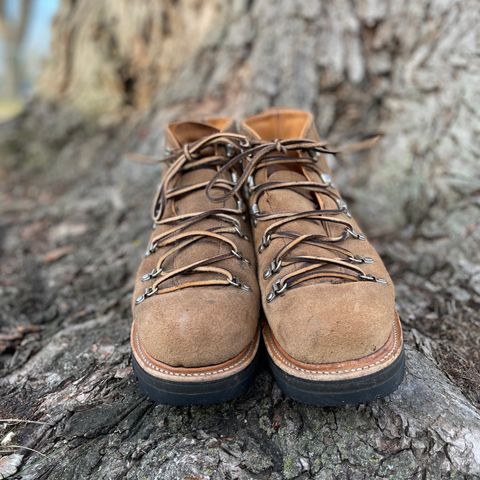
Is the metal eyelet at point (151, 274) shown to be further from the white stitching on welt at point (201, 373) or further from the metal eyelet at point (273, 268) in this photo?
the metal eyelet at point (273, 268)

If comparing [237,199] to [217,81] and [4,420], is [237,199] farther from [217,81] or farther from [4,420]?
[217,81]

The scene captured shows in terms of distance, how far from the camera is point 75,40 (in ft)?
14.2

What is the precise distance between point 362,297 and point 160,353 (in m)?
0.58

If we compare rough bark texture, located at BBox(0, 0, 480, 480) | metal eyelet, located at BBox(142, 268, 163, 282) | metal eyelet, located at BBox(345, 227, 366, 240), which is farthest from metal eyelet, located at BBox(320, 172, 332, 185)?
metal eyelet, located at BBox(142, 268, 163, 282)

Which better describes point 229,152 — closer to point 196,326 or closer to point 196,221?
point 196,221

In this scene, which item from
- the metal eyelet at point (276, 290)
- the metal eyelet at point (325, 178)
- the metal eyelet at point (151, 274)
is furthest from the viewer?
the metal eyelet at point (325, 178)

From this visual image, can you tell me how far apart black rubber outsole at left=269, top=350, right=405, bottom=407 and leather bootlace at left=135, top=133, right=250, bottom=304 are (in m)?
0.35

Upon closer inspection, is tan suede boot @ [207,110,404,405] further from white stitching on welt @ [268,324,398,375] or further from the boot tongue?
the boot tongue

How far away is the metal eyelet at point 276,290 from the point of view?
1.41 meters

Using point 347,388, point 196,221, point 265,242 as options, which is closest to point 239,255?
point 265,242

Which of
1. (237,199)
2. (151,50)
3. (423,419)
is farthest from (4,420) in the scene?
(151,50)

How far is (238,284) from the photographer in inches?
57.7

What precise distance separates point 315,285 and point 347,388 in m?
0.29

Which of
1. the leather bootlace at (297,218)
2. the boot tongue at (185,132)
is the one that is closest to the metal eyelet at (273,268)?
the leather bootlace at (297,218)
